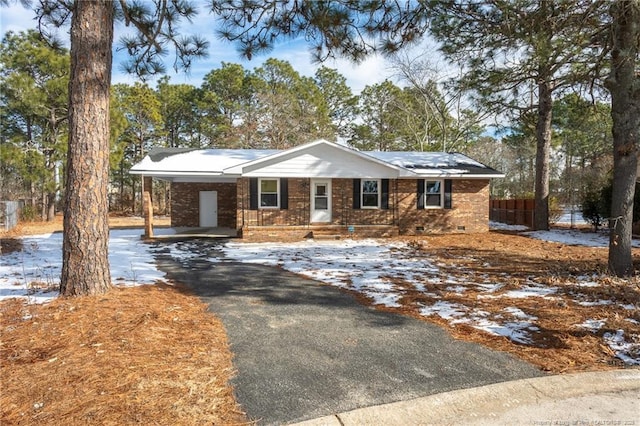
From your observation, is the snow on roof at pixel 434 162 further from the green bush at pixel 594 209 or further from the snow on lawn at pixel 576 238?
the green bush at pixel 594 209

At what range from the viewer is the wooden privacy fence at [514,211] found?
19.7 meters

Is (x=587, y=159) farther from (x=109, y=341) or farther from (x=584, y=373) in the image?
(x=109, y=341)

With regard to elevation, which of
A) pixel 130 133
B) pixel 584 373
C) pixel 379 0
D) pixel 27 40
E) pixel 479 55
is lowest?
pixel 584 373

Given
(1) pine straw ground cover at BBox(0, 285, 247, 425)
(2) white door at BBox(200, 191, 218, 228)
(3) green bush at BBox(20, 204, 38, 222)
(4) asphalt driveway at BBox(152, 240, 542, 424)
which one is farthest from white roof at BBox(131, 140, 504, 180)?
(3) green bush at BBox(20, 204, 38, 222)

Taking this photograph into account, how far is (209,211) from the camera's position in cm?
1823

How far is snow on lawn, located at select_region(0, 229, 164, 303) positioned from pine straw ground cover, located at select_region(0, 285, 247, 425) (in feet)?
2.41

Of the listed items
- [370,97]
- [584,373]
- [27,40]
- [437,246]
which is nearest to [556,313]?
[584,373]

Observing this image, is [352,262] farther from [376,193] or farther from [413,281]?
[376,193]

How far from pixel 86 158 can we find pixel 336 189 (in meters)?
11.4

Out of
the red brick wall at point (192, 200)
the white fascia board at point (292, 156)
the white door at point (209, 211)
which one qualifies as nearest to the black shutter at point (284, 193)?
the white fascia board at point (292, 156)

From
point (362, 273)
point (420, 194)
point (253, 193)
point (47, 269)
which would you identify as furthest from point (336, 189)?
point (47, 269)

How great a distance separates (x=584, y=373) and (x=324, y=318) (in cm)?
281

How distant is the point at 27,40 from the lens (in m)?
20.9

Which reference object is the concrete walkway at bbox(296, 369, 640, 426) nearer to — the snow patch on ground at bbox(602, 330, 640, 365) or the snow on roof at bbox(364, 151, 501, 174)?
the snow patch on ground at bbox(602, 330, 640, 365)
